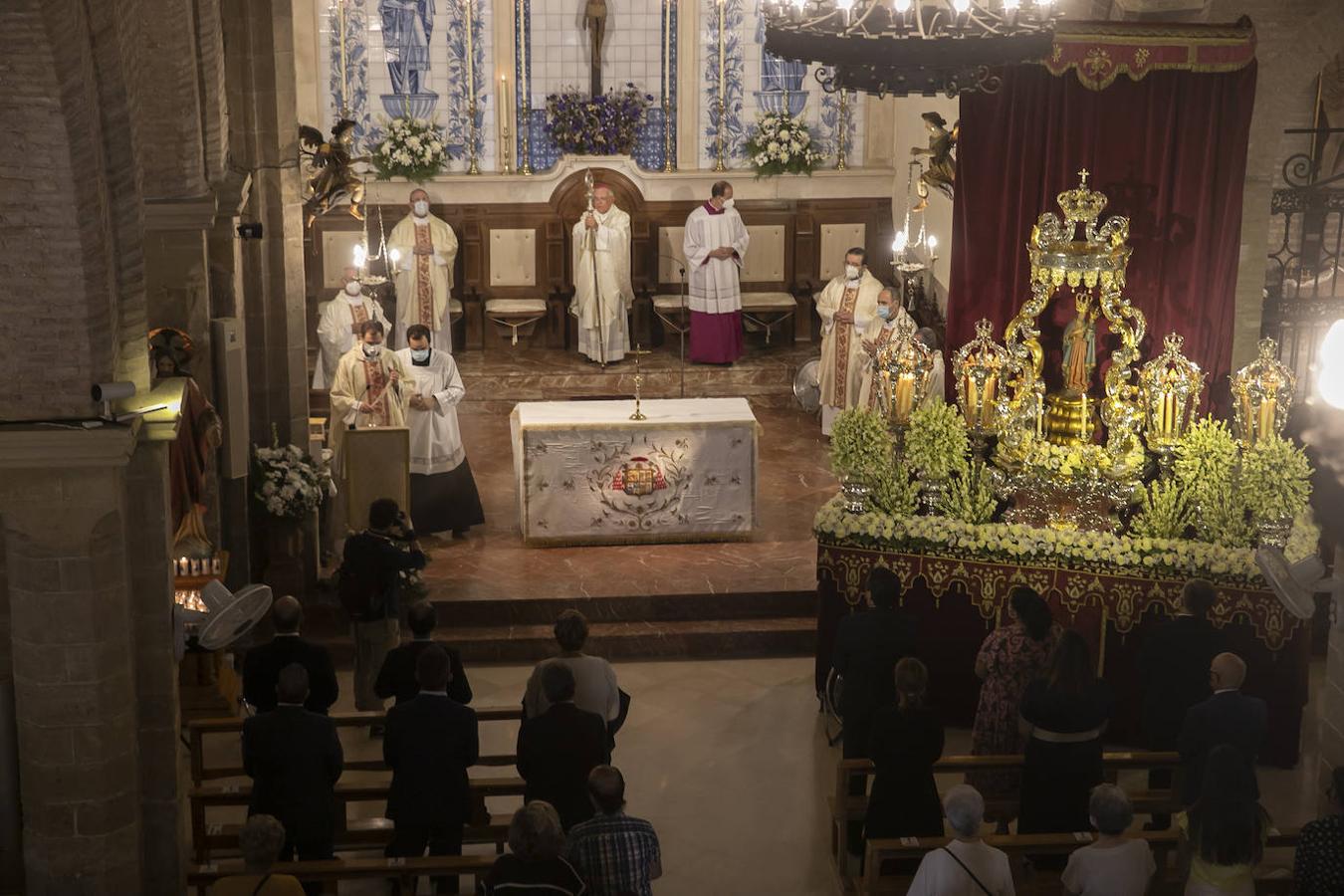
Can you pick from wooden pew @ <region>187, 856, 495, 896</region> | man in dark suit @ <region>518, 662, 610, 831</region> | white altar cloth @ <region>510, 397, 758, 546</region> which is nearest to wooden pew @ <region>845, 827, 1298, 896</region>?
man in dark suit @ <region>518, 662, 610, 831</region>

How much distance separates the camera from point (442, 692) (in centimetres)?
834

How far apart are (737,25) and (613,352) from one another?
398 cm

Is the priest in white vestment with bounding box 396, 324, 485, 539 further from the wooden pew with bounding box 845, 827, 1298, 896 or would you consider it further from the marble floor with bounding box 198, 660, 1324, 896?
the wooden pew with bounding box 845, 827, 1298, 896

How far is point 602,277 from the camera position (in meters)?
18.7

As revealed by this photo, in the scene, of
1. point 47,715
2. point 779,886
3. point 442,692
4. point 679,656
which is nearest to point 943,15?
point 442,692

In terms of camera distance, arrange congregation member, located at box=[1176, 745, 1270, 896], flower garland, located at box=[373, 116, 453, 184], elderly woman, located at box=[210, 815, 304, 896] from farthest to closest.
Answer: flower garland, located at box=[373, 116, 453, 184], congregation member, located at box=[1176, 745, 1270, 896], elderly woman, located at box=[210, 815, 304, 896]

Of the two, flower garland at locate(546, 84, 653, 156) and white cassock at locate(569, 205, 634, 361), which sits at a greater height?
flower garland at locate(546, 84, 653, 156)

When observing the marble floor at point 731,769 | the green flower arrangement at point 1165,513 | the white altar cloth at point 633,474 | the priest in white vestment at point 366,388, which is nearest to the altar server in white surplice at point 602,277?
the white altar cloth at point 633,474

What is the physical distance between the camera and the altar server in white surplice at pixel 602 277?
18688mm

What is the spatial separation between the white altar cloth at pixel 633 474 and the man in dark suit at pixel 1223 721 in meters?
5.36

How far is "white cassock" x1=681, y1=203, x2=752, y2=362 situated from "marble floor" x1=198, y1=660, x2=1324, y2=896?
21.6 feet

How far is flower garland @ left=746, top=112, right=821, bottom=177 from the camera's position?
1953cm

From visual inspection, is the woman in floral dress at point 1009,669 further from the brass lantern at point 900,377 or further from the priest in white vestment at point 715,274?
the priest in white vestment at point 715,274

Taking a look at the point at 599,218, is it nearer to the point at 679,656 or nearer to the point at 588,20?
the point at 588,20
